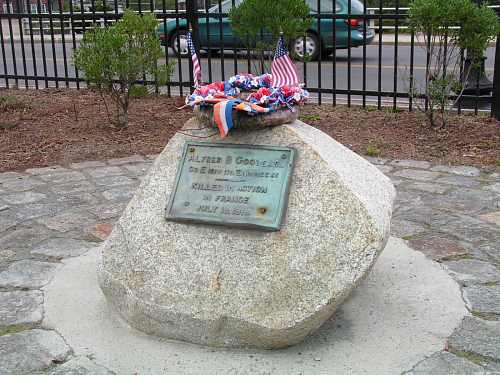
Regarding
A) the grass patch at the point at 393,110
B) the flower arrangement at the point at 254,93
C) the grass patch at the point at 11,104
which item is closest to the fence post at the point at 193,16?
the grass patch at the point at 11,104

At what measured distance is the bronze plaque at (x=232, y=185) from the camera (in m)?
3.10

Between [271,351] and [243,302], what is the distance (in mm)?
260

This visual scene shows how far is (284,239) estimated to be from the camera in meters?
3.00

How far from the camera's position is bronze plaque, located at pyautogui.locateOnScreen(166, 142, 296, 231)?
10.2ft

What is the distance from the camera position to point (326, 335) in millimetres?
3121

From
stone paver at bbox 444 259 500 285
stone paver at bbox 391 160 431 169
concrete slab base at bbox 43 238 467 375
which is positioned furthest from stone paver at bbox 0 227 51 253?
stone paver at bbox 391 160 431 169

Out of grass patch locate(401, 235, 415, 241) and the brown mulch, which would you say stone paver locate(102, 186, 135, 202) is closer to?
the brown mulch

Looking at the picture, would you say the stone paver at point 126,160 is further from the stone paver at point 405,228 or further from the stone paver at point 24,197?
the stone paver at point 405,228

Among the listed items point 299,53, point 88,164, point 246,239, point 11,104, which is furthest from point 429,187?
point 299,53

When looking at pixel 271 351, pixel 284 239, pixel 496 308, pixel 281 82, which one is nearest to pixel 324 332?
pixel 271 351

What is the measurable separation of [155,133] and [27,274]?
3588 mm

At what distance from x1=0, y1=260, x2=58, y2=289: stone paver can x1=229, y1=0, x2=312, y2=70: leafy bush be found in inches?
159

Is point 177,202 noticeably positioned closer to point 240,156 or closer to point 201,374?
point 240,156

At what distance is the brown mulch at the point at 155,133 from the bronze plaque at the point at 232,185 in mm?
3218
